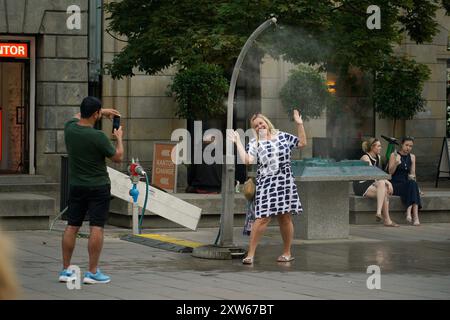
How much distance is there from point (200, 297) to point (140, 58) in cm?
1075

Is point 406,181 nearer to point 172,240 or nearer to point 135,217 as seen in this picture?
point 135,217

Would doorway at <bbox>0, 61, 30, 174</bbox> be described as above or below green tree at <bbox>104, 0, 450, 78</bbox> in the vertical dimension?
below

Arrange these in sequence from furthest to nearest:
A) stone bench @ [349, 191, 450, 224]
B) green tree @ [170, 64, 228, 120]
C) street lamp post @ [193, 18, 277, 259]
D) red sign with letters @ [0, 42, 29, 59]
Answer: green tree @ [170, 64, 228, 120] < red sign with letters @ [0, 42, 29, 59] < stone bench @ [349, 191, 450, 224] < street lamp post @ [193, 18, 277, 259]

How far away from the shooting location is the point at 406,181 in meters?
17.3

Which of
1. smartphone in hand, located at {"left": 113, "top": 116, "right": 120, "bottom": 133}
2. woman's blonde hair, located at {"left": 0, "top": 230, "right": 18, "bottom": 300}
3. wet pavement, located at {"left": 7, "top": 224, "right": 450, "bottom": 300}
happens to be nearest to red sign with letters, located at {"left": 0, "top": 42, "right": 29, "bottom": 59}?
wet pavement, located at {"left": 7, "top": 224, "right": 450, "bottom": 300}

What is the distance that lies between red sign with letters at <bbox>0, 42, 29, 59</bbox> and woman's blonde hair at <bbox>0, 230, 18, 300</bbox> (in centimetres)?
1902

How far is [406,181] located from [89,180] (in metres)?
8.65

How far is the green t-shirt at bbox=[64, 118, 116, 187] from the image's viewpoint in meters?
9.73

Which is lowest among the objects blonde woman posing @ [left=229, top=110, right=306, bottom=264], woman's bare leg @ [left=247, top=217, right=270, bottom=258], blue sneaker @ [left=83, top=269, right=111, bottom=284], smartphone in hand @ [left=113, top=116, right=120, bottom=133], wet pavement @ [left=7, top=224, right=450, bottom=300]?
wet pavement @ [left=7, top=224, right=450, bottom=300]

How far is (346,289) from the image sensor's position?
9.59 meters

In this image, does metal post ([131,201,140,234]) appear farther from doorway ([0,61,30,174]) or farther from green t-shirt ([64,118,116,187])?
doorway ([0,61,30,174])

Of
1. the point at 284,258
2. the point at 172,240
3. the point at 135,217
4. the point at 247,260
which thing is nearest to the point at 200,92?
the point at 135,217

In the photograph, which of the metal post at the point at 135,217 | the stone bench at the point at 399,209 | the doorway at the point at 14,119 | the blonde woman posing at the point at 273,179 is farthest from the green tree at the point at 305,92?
the blonde woman posing at the point at 273,179
